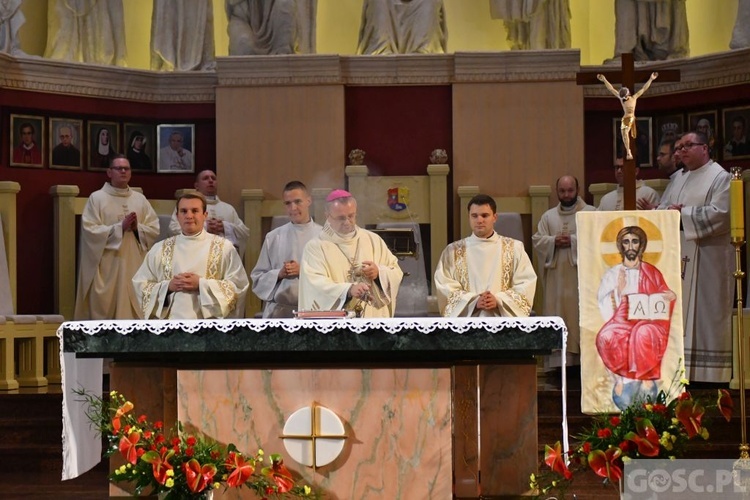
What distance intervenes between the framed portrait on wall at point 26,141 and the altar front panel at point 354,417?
610 cm

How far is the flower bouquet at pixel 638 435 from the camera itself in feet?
18.9

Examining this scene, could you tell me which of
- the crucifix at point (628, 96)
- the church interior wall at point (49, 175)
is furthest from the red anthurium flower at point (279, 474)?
the church interior wall at point (49, 175)

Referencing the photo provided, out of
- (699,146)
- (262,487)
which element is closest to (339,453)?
(262,487)

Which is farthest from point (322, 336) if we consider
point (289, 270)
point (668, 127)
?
point (668, 127)

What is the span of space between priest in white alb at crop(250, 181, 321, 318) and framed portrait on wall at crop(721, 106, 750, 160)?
442 centimetres

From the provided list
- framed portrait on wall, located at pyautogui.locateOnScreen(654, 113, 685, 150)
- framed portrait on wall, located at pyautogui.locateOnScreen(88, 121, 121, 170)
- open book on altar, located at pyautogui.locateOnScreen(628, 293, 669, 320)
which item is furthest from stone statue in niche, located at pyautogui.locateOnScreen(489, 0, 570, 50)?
open book on altar, located at pyautogui.locateOnScreen(628, 293, 669, 320)

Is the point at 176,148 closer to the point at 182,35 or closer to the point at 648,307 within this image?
the point at 182,35

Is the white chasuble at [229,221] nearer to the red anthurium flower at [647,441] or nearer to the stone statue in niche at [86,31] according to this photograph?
the stone statue in niche at [86,31]

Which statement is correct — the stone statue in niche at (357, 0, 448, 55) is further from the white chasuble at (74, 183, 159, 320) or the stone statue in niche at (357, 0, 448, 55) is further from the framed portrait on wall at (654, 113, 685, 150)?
the white chasuble at (74, 183, 159, 320)

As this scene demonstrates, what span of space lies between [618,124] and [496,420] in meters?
6.40

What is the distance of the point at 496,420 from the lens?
6.50 metres

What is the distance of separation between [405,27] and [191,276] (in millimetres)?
5517

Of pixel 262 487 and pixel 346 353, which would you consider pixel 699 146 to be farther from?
pixel 262 487

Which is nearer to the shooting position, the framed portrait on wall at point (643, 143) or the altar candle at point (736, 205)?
the altar candle at point (736, 205)
